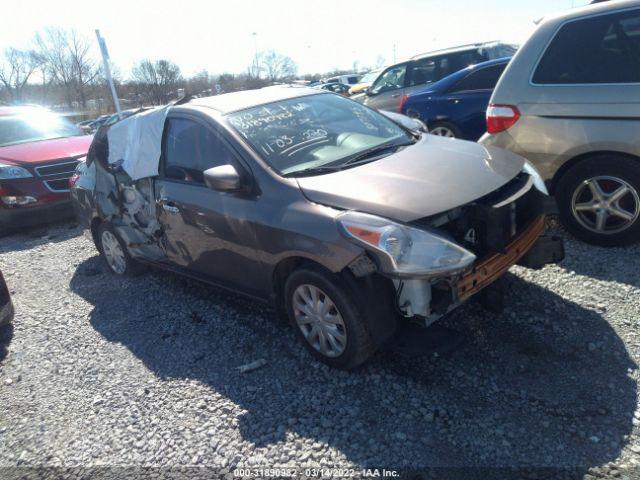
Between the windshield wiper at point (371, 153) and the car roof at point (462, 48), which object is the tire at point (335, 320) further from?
the car roof at point (462, 48)

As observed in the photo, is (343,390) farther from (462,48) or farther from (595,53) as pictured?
(462,48)

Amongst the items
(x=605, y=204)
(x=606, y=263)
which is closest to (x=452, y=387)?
(x=606, y=263)

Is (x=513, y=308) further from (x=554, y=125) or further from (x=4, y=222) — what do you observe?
(x=4, y=222)

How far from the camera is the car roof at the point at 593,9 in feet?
12.3

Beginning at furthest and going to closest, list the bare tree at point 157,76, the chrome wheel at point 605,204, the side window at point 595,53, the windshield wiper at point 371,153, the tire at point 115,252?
the bare tree at point 157,76, the tire at point 115,252, the chrome wheel at point 605,204, the side window at point 595,53, the windshield wiper at point 371,153

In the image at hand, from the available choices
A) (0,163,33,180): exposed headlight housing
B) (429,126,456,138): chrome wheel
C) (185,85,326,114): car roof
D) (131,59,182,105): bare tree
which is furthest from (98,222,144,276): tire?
(131,59,182,105): bare tree

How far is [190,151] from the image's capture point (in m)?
3.68

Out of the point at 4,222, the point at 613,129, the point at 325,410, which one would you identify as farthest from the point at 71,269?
the point at 613,129

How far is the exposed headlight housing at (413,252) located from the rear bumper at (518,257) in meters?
0.20

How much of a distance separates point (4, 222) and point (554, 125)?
7394mm

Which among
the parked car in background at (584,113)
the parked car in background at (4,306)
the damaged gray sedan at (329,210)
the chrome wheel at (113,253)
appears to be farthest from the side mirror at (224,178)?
the parked car in background at (584,113)

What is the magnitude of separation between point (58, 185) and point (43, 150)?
0.74 m

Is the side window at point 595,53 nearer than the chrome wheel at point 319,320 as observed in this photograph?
No

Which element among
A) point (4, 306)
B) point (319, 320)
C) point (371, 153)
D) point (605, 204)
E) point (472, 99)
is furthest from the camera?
point (472, 99)
